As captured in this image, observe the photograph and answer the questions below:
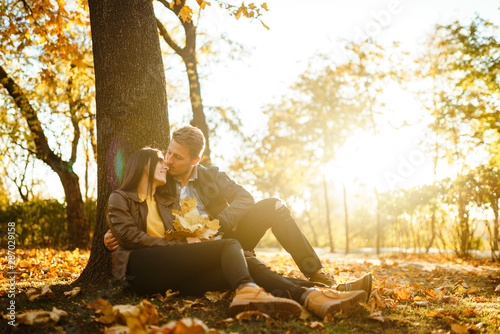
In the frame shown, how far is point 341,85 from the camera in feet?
54.1

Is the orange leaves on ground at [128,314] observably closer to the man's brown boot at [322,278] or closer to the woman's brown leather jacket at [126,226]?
the woman's brown leather jacket at [126,226]

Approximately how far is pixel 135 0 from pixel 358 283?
3.54 meters

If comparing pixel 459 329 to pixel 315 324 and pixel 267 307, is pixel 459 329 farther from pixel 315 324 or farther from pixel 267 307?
pixel 267 307

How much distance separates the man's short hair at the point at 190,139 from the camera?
3.43m

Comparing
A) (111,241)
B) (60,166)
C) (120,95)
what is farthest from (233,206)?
(60,166)

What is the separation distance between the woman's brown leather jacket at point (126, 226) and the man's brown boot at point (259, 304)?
74 cm

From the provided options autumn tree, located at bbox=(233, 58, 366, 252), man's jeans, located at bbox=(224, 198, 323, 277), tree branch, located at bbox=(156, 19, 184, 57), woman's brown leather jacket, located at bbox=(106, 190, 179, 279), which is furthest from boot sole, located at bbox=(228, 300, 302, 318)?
autumn tree, located at bbox=(233, 58, 366, 252)

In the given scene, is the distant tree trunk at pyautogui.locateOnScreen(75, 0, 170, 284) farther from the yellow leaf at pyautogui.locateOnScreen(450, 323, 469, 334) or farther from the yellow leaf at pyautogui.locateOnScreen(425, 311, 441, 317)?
the yellow leaf at pyautogui.locateOnScreen(450, 323, 469, 334)

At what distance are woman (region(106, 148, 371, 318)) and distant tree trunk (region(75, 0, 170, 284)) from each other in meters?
0.67

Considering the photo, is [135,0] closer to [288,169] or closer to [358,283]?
[358,283]

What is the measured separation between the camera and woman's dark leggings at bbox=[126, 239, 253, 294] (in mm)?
2652

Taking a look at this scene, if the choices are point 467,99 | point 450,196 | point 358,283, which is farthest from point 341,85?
point 358,283

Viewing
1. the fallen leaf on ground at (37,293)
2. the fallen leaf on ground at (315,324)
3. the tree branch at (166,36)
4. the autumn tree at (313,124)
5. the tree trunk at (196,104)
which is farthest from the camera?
the autumn tree at (313,124)

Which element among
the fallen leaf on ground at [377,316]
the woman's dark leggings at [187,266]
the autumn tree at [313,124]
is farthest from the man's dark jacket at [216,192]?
the autumn tree at [313,124]
